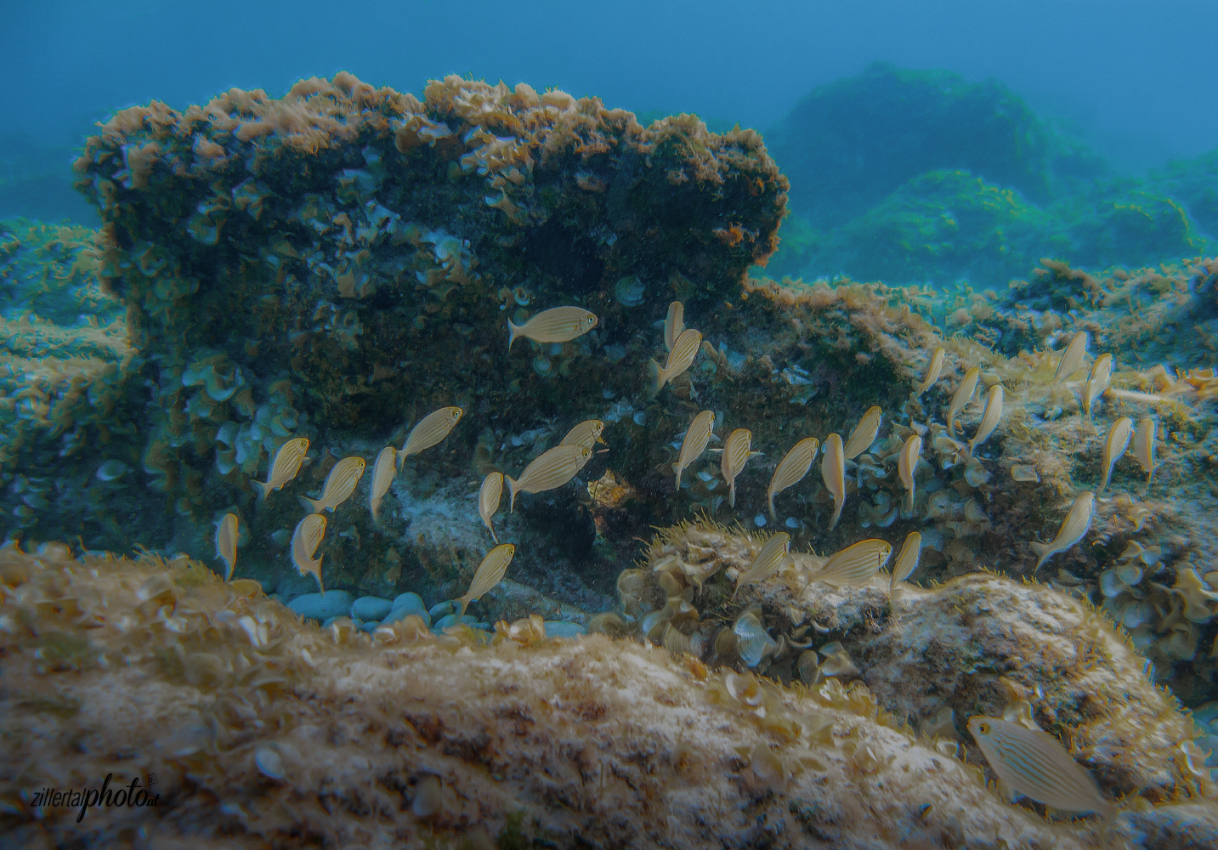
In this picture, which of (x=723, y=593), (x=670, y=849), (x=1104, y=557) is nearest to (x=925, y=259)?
(x=1104, y=557)

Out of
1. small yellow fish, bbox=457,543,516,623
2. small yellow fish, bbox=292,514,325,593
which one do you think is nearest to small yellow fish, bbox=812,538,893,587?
small yellow fish, bbox=457,543,516,623

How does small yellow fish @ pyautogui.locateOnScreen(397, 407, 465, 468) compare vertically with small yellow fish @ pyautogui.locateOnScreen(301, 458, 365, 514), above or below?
above

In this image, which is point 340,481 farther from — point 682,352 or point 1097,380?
point 1097,380

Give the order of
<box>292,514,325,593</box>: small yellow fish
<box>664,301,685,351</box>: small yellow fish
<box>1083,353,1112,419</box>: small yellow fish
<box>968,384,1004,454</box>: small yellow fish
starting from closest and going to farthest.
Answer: <box>292,514,325,593</box>: small yellow fish
<box>968,384,1004,454</box>: small yellow fish
<box>1083,353,1112,419</box>: small yellow fish
<box>664,301,685,351</box>: small yellow fish

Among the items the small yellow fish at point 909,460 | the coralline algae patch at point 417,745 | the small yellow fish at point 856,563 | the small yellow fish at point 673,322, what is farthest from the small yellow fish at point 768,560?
the small yellow fish at point 673,322

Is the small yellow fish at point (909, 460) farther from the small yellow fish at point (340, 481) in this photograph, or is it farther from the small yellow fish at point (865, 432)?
the small yellow fish at point (340, 481)

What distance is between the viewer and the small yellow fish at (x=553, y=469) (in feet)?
8.95

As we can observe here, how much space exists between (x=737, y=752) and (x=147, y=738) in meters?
1.71

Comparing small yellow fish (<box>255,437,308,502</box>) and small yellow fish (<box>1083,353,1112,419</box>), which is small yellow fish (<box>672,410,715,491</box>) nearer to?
small yellow fish (<box>255,437,308,502</box>)

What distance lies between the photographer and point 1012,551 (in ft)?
9.89

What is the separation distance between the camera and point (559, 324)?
3.06 metres

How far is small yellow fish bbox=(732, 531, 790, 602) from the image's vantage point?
239 centimetres

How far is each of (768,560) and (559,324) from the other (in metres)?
1.89

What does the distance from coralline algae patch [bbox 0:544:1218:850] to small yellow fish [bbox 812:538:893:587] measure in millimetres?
573
